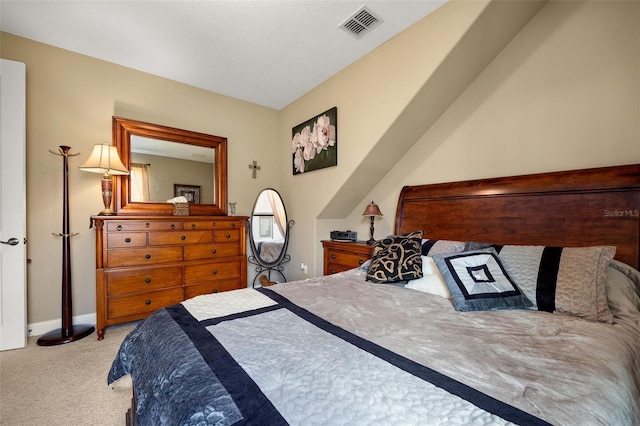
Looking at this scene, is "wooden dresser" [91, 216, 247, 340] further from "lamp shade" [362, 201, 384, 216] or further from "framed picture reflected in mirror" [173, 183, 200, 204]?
"lamp shade" [362, 201, 384, 216]

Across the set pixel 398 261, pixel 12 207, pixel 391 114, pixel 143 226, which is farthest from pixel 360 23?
pixel 12 207

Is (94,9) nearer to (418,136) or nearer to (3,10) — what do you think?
(3,10)

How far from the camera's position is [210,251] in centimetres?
294

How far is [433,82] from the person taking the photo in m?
2.21

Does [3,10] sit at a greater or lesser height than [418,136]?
greater

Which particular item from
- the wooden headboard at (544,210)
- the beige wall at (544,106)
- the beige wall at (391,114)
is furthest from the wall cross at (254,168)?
the wooden headboard at (544,210)

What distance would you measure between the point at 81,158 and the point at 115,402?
2298 millimetres

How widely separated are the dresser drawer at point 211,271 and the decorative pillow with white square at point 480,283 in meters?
2.31

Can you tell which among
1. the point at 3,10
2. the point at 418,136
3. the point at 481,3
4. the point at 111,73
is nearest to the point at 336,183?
the point at 418,136

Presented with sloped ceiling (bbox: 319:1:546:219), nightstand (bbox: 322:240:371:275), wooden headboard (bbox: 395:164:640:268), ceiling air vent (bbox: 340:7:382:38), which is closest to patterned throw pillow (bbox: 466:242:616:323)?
wooden headboard (bbox: 395:164:640:268)

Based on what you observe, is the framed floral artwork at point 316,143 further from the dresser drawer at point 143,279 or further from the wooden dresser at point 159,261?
the dresser drawer at point 143,279

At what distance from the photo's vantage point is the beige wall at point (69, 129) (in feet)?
7.98

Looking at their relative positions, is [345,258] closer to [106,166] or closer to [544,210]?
[544,210]

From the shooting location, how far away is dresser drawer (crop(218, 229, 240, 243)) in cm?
299
